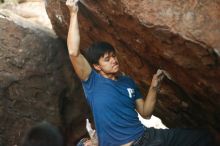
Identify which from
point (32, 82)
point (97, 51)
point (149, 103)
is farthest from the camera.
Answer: point (32, 82)

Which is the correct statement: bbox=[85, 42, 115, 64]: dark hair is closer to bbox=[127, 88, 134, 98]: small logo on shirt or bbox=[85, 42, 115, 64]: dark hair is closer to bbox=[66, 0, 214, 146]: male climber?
bbox=[66, 0, 214, 146]: male climber

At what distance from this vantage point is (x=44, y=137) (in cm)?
336

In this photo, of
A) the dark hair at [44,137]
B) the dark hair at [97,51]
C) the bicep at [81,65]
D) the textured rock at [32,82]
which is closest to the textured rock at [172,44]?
the dark hair at [97,51]

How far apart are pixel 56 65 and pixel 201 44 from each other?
182 inches

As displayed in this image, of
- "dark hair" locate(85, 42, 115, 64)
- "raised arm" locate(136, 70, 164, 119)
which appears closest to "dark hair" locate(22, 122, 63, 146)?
"dark hair" locate(85, 42, 115, 64)

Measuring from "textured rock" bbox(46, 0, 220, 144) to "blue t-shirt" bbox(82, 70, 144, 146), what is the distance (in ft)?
2.34

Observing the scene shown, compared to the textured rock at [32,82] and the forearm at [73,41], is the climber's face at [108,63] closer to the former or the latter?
the forearm at [73,41]

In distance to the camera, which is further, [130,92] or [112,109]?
[130,92]

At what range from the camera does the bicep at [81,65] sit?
4820mm

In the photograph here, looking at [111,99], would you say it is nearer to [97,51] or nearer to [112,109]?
[112,109]

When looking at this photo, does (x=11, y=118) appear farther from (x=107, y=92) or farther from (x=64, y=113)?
(x=107, y=92)

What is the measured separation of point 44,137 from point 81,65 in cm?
163

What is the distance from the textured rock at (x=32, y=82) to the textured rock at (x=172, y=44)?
170 centimetres

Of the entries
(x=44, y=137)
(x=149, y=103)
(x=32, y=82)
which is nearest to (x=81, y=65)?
(x=149, y=103)
